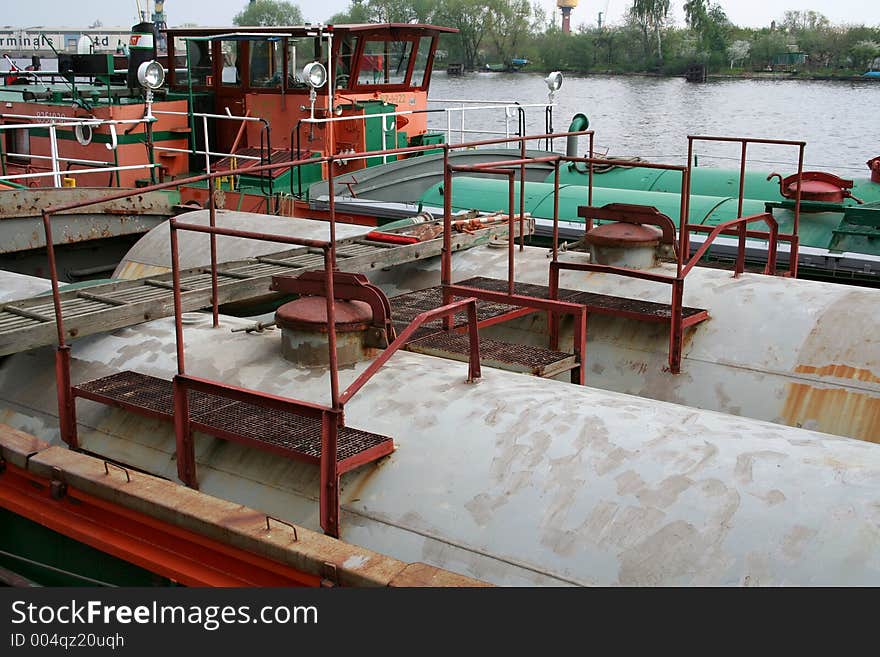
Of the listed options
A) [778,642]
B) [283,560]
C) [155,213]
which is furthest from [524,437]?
[155,213]

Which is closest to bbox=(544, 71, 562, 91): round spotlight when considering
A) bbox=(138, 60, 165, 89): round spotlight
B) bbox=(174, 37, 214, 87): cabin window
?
bbox=(174, 37, 214, 87): cabin window

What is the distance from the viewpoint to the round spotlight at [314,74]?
14828 mm

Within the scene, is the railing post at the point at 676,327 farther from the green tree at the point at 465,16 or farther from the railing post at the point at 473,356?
the green tree at the point at 465,16

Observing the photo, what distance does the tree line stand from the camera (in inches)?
3140

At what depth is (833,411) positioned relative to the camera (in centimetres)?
709

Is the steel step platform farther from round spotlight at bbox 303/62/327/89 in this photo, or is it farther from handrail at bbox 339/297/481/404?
round spotlight at bbox 303/62/327/89

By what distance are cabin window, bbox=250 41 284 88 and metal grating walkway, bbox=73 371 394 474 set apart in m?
11.0

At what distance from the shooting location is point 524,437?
5141 millimetres

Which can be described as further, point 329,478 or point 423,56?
point 423,56

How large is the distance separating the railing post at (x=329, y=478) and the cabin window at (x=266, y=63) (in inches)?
494

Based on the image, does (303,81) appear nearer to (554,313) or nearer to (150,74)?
(150,74)

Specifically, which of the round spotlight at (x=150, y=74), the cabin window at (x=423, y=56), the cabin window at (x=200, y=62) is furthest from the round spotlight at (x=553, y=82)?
the round spotlight at (x=150, y=74)

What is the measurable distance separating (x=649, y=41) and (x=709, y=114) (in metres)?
38.7

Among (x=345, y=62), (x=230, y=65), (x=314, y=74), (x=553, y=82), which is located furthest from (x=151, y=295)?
(x=553, y=82)
